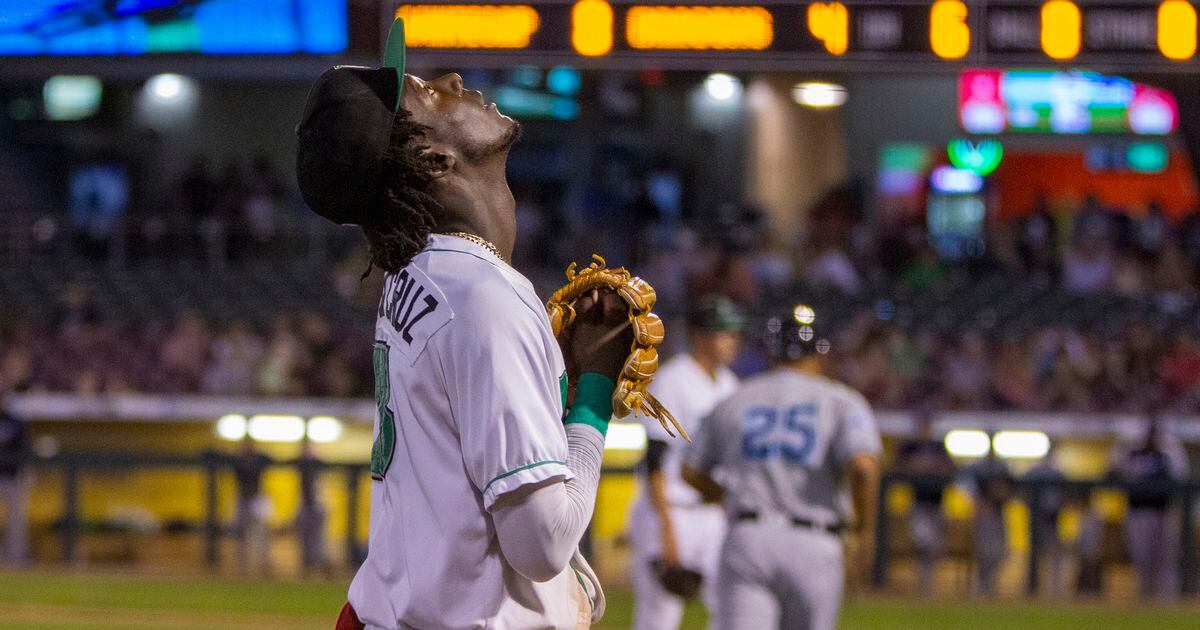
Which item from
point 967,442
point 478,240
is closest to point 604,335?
point 478,240

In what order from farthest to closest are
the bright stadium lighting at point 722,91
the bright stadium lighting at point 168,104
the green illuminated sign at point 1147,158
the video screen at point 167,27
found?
the green illuminated sign at point 1147,158, the bright stadium lighting at point 168,104, the bright stadium lighting at point 722,91, the video screen at point 167,27

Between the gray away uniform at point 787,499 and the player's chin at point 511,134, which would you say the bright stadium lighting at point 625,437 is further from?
the player's chin at point 511,134

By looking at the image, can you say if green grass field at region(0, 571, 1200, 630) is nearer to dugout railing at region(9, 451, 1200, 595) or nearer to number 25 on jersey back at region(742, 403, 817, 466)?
dugout railing at region(9, 451, 1200, 595)

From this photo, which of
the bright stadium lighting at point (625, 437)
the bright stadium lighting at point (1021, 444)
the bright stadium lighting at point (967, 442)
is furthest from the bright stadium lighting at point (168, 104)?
the bright stadium lighting at point (1021, 444)

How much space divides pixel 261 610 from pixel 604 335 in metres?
7.88

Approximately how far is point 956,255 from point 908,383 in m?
3.61

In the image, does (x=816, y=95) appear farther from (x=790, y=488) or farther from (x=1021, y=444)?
(x=790, y=488)

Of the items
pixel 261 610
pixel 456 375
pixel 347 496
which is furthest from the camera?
pixel 347 496

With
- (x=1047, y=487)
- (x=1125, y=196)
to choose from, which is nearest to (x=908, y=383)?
(x=1047, y=487)

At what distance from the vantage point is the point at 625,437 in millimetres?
→ 13242

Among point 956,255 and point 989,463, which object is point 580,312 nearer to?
point 989,463

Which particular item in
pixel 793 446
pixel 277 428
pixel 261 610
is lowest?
pixel 261 610

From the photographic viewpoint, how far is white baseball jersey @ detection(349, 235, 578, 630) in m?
2.29

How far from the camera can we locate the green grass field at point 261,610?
935 centimetres
